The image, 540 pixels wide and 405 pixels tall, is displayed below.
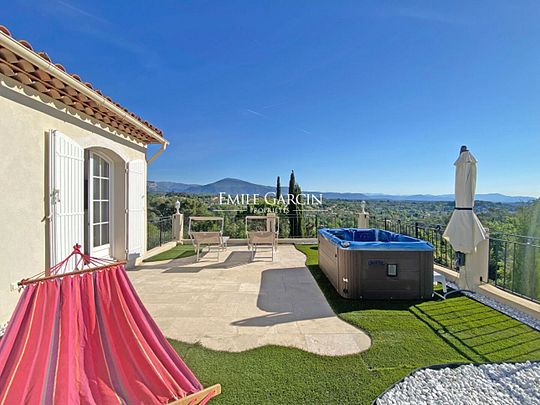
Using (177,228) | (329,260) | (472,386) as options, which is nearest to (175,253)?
(177,228)

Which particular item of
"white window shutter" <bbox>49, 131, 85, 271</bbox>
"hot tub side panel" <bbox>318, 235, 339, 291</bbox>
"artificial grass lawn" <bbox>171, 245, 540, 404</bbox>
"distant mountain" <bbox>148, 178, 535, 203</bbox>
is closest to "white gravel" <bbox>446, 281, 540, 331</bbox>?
"artificial grass lawn" <bbox>171, 245, 540, 404</bbox>

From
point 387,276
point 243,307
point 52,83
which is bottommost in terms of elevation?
point 243,307

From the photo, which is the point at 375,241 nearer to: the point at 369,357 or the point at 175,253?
the point at 369,357

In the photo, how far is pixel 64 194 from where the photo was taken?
175 inches

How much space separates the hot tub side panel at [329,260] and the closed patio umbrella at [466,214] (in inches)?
82.1

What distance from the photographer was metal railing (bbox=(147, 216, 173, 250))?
8.70m

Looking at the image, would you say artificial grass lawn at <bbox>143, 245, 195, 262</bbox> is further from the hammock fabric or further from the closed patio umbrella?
the closed patio umbrella

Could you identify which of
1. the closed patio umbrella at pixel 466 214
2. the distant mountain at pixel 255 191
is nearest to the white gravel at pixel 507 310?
the closed patio umbrella at pixel 466 214

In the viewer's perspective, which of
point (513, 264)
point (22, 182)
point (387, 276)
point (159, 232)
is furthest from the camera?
point (159, 232)

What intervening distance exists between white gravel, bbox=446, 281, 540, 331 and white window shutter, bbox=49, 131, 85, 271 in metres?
6.39

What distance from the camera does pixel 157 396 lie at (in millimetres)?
1888

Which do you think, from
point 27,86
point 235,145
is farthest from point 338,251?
point 235,145

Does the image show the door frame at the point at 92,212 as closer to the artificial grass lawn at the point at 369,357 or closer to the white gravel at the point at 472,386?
the artificial grass lawn at the point at 369,357

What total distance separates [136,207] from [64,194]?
282cm
